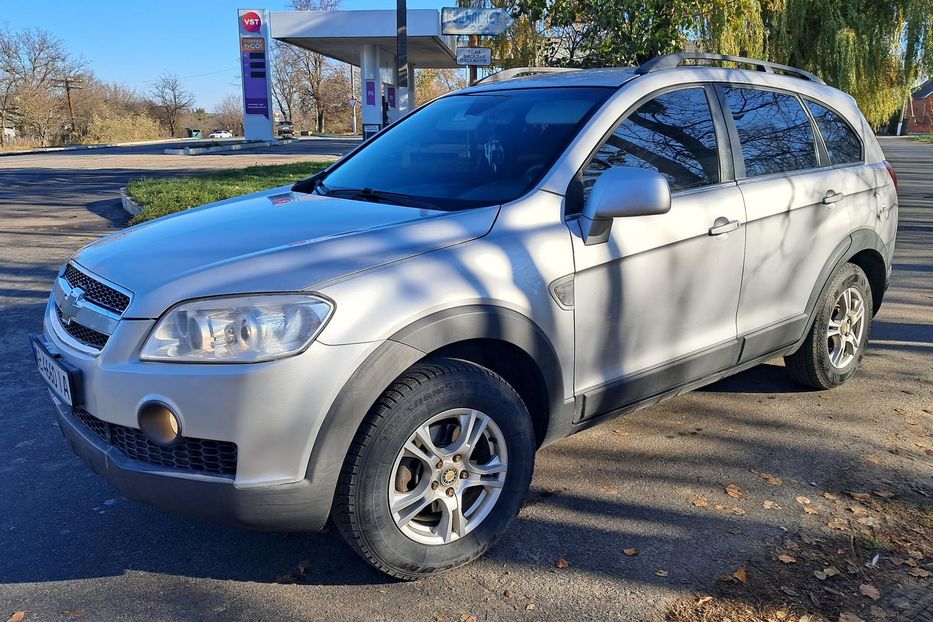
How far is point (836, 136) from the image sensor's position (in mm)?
4496

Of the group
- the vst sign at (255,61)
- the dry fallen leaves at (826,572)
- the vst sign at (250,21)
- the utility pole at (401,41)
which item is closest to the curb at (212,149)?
the vst sign at (255,61)

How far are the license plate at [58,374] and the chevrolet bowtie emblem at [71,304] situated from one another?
0.46 feet

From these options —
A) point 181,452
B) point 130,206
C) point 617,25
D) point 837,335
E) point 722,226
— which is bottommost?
point 837,335

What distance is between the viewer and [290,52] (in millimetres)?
81500

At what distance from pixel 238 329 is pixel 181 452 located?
446mm

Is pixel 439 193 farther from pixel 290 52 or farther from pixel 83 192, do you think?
pixel 290 52

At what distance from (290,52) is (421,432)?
85634 mm

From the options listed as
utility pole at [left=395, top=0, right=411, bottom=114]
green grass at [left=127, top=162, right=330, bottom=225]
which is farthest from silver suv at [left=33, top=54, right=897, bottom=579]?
utility pole at [left=395, top=0, right=411, bottom=114]

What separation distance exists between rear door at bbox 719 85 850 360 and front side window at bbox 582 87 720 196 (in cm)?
20

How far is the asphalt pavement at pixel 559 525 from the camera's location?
2691 millimetres

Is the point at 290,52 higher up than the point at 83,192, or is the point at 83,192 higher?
the point at 290,52

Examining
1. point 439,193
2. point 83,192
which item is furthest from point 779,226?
point 83,192

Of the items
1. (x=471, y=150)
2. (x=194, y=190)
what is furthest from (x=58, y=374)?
(x=194, y=190)

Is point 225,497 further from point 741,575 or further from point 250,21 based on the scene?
point 250,21
